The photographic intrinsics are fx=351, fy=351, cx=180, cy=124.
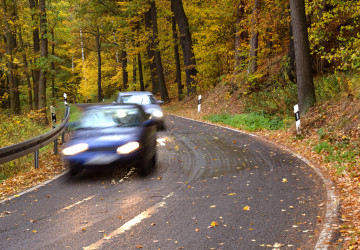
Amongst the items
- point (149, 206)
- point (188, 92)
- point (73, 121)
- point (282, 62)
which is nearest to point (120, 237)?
point (149, 206)

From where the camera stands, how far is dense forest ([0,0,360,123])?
43.4ft

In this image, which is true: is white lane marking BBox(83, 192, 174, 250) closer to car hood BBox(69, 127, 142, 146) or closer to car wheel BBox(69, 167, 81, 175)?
car hood BBox(69, 127, 142, 146)

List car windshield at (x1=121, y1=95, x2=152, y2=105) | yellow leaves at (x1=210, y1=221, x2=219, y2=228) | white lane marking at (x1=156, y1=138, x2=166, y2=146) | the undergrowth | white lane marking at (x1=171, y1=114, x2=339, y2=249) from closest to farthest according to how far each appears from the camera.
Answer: white lane marking at (x1=171, y1=114, x2=339, y2=249)
yellow leaves at (x1=210, y1=221, x2=219, y2=228)
white lane marking at (x1=156, y1=138, x2=166, y2=146)
the undergrowth
car windshield at (x1=121, y1=95, x2=152, y2=105)

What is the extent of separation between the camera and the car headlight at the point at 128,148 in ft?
27.0

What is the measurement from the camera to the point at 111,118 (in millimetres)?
9477

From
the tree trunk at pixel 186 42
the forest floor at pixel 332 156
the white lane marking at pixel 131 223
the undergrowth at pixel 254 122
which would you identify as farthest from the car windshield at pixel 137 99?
the tree trunk at pixel 186 42

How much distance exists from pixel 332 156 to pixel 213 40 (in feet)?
60.5

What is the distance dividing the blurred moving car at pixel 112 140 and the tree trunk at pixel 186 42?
18747 mm

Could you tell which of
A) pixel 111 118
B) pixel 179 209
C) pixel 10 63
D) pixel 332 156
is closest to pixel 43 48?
pixel 10 63

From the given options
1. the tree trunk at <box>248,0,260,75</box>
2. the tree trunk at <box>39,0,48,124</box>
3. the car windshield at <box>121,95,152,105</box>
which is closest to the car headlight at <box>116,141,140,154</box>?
the car windshield at <box>121,95,152,105</box>

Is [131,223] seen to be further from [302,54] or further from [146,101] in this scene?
[146,101]

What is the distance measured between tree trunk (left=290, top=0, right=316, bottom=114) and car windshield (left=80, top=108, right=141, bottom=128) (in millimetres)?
6709

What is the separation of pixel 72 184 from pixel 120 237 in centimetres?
326

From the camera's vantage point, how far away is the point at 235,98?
2203 centimetres
